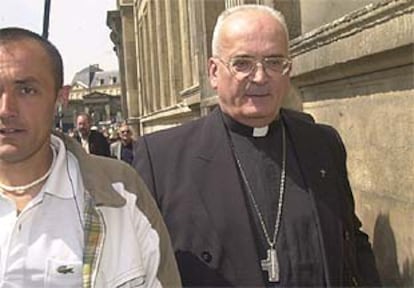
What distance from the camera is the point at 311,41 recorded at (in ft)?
11.6

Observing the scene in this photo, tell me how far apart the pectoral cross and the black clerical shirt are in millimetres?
13

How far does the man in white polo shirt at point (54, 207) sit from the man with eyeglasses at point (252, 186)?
352 millimetres

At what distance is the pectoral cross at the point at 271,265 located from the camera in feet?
7.24

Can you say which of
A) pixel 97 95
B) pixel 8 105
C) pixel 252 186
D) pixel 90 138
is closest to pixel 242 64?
pixel 252 186

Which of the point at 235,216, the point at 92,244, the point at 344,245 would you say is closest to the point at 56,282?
the point at 92,244

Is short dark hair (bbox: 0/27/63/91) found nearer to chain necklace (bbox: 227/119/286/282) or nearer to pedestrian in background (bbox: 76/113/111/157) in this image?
chain necklace (bbox: 227/119/286/282)

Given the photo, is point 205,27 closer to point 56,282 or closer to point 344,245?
point 344,245

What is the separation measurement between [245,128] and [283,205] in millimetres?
290

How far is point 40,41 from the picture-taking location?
186cm

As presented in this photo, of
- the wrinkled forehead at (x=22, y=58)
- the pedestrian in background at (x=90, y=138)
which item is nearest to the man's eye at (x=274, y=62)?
the wrinkled forehead at (x=22, y=58)

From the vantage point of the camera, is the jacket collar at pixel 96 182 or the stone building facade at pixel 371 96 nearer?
the jacket collar at pixel 96 182

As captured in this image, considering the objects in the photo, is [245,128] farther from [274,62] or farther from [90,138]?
[90,138]

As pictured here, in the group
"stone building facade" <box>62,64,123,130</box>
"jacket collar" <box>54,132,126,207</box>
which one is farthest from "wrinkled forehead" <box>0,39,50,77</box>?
"stone building facade" <box>62,64,123,130</box>

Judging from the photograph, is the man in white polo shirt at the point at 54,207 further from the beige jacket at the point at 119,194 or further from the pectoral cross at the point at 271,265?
the pectoral cross at the point at 271,265
